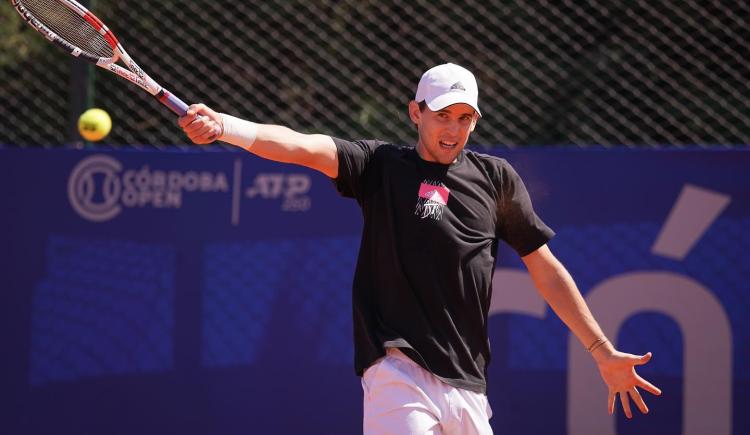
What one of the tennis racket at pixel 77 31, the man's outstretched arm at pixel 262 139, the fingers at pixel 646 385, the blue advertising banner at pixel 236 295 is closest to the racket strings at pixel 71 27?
the tennis racket at pixel 77 31

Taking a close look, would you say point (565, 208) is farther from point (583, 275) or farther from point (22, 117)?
point (22, 117)

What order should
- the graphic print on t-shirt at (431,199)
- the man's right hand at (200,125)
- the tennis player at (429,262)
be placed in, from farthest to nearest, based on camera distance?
1. the graphic print on t-shirt at (431,199)
2. the tennis player at (429,262)
3. the man's right hand at (200,125)

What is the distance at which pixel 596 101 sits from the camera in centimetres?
522

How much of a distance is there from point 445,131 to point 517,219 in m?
0.41

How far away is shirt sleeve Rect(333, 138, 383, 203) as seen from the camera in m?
3.28

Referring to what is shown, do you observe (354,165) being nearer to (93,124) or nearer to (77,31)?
(77,31)

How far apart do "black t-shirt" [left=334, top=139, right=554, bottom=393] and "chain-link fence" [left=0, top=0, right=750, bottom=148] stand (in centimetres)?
193

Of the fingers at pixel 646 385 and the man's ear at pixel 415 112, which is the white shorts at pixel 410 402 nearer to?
the fingers at pixel 646 385

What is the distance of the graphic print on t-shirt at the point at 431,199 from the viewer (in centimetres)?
327

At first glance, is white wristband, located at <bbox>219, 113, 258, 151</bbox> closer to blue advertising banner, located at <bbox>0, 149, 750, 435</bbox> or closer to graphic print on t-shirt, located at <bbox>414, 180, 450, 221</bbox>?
graphic print on t-shirt, located at <bbox>414, 180, 450, 221</bbox>

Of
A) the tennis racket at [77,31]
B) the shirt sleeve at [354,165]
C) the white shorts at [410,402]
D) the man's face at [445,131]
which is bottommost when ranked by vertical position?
the white shorts at [410,402]

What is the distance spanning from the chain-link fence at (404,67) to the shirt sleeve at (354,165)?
1.97m

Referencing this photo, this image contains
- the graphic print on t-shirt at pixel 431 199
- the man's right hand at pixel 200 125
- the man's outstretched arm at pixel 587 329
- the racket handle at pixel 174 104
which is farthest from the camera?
the man's outstretched arm at pixel 587 329

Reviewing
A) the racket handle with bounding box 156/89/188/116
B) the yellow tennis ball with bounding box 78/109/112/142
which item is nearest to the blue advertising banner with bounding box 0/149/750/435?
the yellow tennis ball with bounding box 78/109/112/142
